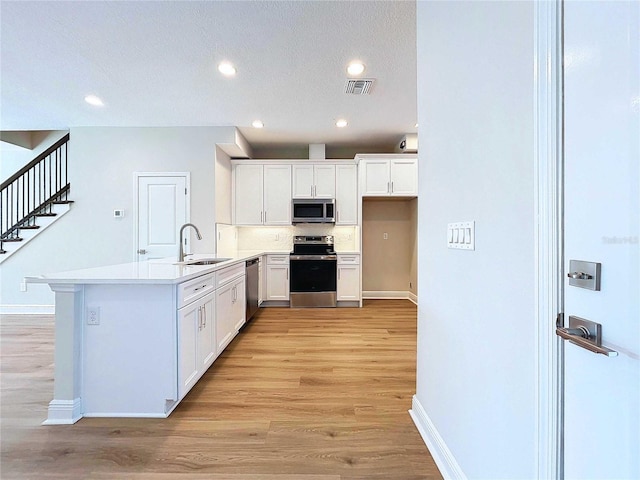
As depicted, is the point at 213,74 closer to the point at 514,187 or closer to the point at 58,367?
the point at 58,367

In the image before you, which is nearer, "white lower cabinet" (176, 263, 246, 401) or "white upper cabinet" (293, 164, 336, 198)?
"white lower cabinet" (176, 263, 246, 401)

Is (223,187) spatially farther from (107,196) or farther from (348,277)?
(348,277)

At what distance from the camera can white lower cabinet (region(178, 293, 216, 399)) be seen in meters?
2.07

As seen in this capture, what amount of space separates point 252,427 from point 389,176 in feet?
13.6

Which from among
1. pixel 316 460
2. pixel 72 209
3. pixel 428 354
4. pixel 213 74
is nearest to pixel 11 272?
pixel 72 209

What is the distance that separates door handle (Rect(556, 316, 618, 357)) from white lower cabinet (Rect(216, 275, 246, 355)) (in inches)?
101

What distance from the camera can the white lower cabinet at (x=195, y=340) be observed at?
207cm

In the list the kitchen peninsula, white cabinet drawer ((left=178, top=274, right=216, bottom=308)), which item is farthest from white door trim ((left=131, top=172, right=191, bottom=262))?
the kitchen peninsula

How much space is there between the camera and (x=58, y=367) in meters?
1.96

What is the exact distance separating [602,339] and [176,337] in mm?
2082

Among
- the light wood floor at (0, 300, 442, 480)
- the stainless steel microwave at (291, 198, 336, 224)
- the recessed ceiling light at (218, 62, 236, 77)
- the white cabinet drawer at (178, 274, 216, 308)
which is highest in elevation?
the recessed ceiling light at (218, 62, 236, 77)

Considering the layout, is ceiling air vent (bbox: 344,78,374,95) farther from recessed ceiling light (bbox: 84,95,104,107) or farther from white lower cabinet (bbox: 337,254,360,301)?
recessed ceiling light (bbox: 84,95,104,107)

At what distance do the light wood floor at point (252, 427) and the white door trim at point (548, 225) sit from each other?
0.89 meters

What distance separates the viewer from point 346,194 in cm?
530
